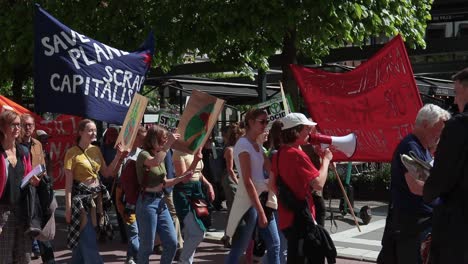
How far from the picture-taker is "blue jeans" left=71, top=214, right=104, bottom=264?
6754mm

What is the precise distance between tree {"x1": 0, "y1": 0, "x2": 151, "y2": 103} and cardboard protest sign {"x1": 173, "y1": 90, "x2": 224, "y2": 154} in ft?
13.4

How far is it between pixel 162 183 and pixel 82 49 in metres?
1.48

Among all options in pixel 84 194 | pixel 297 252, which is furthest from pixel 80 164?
pixel 297 252

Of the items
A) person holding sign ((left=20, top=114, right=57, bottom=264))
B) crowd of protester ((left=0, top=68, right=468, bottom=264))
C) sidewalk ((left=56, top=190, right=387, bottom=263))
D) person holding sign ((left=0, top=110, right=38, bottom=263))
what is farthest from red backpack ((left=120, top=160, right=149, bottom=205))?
sidewalk ((left=56, top=190, right=387, bottom=263))

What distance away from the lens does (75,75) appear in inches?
278

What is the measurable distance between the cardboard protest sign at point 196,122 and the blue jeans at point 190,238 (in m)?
0.71

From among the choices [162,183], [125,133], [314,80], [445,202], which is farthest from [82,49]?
[445,202]

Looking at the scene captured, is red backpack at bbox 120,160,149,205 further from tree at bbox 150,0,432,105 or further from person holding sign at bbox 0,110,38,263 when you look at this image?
tree at bbox 150,0,432,105

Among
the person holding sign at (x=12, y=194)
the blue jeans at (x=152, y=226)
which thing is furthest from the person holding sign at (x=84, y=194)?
the person holding sign at (x=12, y=194)

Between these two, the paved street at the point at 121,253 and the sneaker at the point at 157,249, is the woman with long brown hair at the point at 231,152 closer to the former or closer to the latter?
the paved street at the point at 121,253

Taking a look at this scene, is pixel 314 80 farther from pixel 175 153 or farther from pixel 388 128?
pixel 175 153

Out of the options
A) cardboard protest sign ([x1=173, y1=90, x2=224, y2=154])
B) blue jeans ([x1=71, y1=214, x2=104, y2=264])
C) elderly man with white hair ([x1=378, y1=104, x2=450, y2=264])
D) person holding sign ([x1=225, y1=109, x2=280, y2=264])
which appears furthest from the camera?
cardboard protest sign ([x1=173, y1=90, x2=224, y2=154])

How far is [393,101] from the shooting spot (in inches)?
283

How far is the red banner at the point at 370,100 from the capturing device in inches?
280
